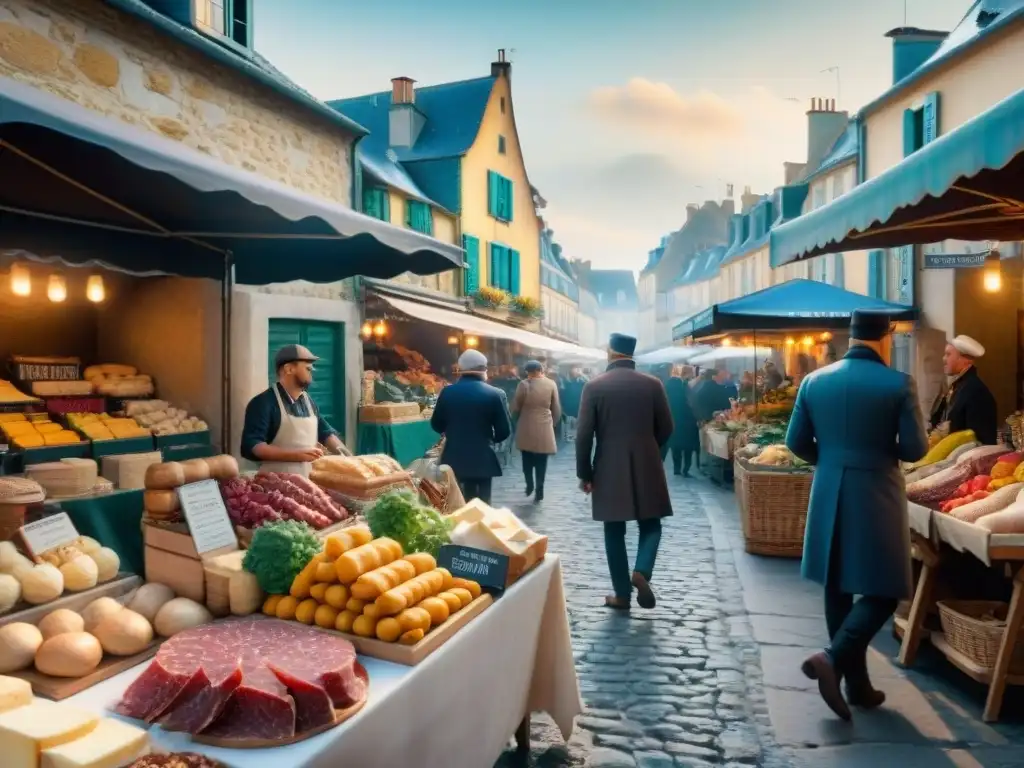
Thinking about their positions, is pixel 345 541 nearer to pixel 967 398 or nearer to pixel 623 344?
pixel 623 344

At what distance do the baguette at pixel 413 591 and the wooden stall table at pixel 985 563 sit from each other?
270cm

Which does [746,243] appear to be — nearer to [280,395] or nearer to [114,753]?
[280,395]

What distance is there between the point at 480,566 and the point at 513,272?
22427 millimetres

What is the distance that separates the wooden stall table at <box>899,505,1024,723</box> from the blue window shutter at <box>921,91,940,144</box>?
11.3 metres

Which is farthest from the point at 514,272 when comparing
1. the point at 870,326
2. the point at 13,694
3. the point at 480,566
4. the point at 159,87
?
the point at 13,694

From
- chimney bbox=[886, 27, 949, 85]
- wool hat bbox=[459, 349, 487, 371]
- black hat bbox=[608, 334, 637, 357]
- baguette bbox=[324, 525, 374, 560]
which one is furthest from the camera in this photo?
chimney bbox=[886, 27, 949, 85]

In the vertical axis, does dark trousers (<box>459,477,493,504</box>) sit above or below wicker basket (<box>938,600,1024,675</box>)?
above

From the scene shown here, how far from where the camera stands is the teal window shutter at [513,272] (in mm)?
25203

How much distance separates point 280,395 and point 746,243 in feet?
104

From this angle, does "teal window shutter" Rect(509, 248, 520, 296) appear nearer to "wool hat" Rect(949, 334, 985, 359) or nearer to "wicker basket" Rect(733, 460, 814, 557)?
"wicker basket" Rect(733, 460, 814, 557)

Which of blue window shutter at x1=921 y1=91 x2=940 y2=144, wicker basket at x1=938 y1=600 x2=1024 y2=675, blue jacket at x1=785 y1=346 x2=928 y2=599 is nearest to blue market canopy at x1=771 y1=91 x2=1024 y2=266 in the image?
blue jacket at x1=785 y1=346 x2=928 y2=599

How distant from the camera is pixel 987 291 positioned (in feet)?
42.7

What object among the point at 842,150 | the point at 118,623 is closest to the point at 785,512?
the point at 118,623

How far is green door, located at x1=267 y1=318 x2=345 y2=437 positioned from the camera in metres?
11.2
